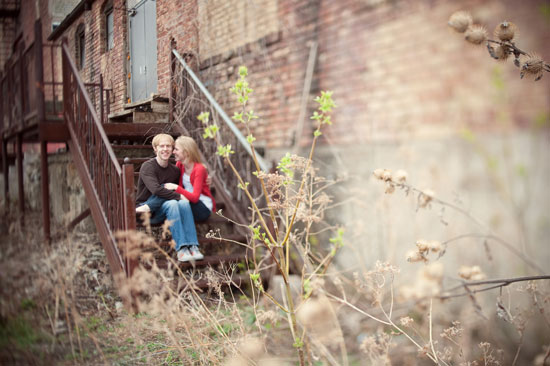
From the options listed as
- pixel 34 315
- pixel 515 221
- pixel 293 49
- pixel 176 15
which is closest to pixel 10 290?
pixel 34 315

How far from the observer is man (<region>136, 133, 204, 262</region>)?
155 centimetres

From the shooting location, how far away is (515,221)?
1.77m

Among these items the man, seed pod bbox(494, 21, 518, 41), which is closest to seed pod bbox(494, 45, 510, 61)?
seed pod bbox(494, 21, 518, 41)

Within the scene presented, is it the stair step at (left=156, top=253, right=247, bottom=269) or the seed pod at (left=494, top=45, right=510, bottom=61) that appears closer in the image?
the seed pod at (left=494, top=45, right=510, bottom=61)

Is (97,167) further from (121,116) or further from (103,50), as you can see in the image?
(103,50)

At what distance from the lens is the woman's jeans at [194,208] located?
60.9 inches

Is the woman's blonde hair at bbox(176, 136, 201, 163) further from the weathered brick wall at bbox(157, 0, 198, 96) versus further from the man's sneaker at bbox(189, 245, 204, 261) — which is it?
the man's sneaker at bbox(189, 245, 204, 261)

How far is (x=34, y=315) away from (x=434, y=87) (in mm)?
1829

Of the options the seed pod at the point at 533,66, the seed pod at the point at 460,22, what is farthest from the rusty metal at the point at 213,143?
the seed pod at the point at 533,66

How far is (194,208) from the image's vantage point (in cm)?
174

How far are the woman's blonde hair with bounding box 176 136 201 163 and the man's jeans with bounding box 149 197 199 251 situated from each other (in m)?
0.21

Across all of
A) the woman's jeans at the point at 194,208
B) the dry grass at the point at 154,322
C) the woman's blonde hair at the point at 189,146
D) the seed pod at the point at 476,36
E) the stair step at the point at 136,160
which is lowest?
the dry grass at the point at 154,322

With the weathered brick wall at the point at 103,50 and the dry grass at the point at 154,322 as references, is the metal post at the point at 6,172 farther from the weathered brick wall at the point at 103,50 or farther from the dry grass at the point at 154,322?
the weathered brick wall at the point at 103,50

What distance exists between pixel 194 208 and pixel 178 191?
0.17 m
